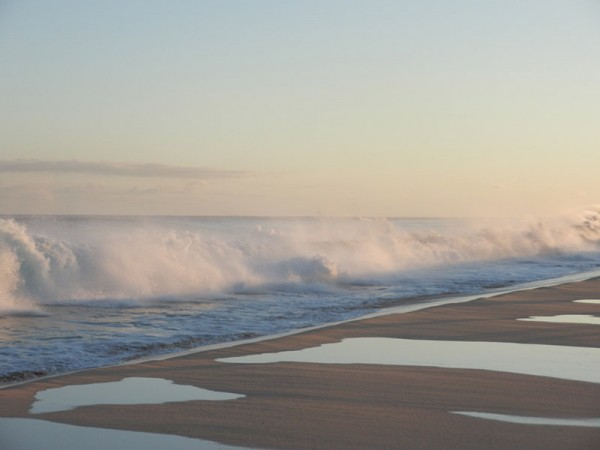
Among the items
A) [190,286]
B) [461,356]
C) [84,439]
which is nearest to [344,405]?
[84,439]

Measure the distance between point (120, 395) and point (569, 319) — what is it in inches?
327

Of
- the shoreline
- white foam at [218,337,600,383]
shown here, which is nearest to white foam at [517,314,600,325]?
the shoreline

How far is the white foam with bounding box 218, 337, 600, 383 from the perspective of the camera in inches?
359

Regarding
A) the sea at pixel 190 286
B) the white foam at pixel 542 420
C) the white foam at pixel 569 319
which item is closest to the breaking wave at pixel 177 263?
the sea at pixel 190 286

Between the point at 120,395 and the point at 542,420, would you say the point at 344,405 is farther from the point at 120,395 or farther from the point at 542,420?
the point at 120,395

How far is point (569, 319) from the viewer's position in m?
13.6

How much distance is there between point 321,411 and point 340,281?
15553 millimetres

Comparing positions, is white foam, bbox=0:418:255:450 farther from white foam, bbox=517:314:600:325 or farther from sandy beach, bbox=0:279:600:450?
white foam, bbox=517:314:600:325

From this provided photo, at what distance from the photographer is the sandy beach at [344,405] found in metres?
6.36

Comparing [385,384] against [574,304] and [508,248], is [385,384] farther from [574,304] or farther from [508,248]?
[508,248]

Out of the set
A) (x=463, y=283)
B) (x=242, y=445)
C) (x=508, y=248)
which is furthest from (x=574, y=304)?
(x=508, y=248)

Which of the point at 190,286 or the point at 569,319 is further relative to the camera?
the point at 190,286

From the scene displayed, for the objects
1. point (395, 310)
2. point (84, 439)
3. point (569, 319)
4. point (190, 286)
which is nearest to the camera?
→ point (84, 439)

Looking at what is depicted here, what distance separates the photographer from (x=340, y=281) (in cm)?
2269
